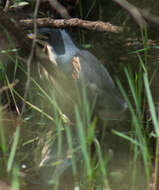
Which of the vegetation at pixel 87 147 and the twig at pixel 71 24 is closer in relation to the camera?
the vegetation at pixel 87 147

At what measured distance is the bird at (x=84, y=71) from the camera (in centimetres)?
238

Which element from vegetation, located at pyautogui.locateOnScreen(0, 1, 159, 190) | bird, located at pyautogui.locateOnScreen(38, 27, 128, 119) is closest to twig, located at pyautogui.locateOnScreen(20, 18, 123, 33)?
bird, located at pyautogui.locateOnScreen(38, 27, 128, 119)

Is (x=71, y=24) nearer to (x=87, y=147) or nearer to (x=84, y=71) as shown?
(x=84, y=71)

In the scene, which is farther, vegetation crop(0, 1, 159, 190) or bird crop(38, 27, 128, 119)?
bird crop(38, 27, 128, 119)

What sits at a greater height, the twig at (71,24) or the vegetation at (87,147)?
the twig at (71,24)

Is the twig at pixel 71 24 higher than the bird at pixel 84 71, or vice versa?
the twig at pixel 71 24

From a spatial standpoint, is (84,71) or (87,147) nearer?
(87,147)

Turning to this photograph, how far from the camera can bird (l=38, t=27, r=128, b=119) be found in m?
2.38

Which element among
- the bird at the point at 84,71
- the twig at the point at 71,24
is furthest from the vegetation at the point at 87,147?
the twig at the point at 71,24

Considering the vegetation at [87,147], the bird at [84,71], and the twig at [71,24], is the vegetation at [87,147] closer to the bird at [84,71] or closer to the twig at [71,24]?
the bird at [84,71]

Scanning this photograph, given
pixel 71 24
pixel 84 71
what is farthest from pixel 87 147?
pixel 71 24

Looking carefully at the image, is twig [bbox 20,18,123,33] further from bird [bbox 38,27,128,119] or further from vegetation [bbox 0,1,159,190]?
vegetation [bbox 0,1,159,190]

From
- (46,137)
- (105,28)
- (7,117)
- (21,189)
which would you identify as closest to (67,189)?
(21,189)

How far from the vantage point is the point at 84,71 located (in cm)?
243
